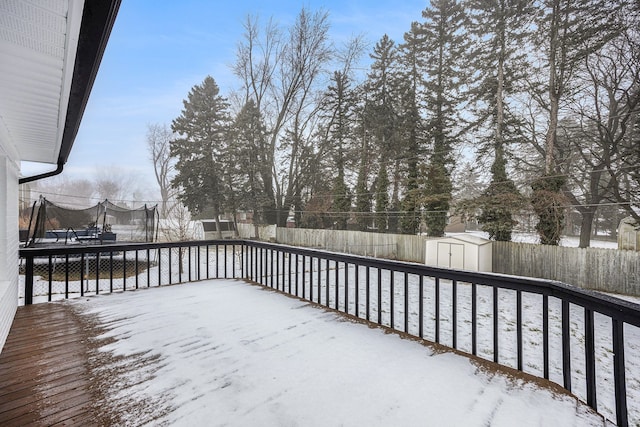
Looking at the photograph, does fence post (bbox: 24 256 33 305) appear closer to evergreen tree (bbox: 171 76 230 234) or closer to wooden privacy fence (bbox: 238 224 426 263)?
wooden privacy fence (bbox: 238 224 426 263)

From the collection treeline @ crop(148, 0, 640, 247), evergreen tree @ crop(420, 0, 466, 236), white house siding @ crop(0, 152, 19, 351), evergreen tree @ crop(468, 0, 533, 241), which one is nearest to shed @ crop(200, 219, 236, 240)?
treeline @ crop(148, 0, 640, 247)

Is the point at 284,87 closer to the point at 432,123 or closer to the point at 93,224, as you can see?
the point at 432,123

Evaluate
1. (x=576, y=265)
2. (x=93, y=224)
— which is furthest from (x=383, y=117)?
(x=93, y=224)

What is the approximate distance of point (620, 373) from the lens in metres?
1.40

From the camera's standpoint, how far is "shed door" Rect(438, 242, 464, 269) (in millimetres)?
9026

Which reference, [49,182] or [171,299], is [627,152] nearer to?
[171,299]

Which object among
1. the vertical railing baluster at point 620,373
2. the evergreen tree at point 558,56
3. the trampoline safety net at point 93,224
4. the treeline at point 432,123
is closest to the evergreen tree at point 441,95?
the treeline at point 432,123

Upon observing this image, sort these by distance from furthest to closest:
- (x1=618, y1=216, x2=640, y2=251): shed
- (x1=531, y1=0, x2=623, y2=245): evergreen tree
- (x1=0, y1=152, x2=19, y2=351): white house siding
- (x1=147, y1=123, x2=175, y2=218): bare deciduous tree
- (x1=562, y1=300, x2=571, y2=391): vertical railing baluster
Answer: (x1=147, y1=123, x2=175, y2=218): bare deciduous tree → (x1=531, y1=0, x2=623, y2=245): evergreen tree → (x1=618, y1=216, x2=640, y2=251): shed → (x1=0, y1=152, x2=19, y2=351): white house siding → (x1=562, y1=300, x2=571, y2=391): vertical railing baluster

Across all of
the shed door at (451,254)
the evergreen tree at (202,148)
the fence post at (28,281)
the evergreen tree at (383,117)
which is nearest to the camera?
the fence post at (28,281)

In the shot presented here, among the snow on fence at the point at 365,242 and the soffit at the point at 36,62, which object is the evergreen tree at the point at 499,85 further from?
the soffit at the point at 36,62

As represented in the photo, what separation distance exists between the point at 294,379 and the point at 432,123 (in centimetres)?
1335

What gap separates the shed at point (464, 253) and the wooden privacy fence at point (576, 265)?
1.83ft

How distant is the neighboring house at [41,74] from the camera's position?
1.08 m

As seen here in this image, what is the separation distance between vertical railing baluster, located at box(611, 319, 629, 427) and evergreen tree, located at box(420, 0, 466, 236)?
35.9 ft
